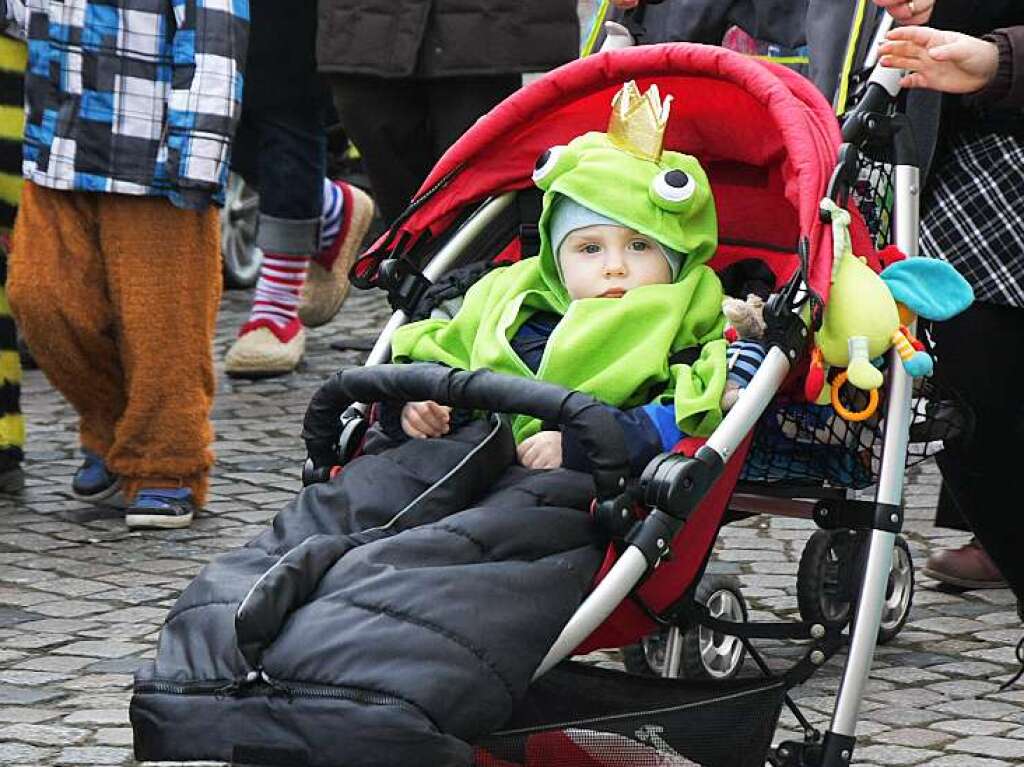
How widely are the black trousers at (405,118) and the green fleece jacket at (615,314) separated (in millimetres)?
2524

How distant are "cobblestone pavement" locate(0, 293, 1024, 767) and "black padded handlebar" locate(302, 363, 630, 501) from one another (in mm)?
1071

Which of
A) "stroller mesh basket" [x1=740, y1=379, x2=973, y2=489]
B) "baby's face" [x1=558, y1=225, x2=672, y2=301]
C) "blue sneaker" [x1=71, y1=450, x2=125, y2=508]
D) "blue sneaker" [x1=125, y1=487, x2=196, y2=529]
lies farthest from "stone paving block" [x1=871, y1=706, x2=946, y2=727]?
"blue sneaker" [x1=71, y1=450, x2=125, y2=508]

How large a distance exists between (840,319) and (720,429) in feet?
1.08

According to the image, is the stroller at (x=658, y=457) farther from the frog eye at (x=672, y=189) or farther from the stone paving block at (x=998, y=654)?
the stone paving block at (x=998, y=654)

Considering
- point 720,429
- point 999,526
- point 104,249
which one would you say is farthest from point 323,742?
point 104,249

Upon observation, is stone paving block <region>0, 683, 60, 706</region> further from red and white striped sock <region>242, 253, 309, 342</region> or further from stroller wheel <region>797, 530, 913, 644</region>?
red and white striped sock <region>242, 253, 309, 342</region>

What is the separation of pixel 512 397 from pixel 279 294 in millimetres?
4783

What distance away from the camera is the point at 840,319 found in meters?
3.71

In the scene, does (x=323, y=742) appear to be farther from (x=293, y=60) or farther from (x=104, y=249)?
(x=293, y=60)

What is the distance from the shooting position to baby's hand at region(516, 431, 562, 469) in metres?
3.74

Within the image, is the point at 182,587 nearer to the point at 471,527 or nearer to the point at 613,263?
the point at 613,263

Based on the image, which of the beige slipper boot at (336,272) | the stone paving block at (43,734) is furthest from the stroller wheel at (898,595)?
the beige slipper boot at (336,272)

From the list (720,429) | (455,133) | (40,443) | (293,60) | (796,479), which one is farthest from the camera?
(293,60)

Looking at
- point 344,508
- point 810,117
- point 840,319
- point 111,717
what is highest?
point 810,117
